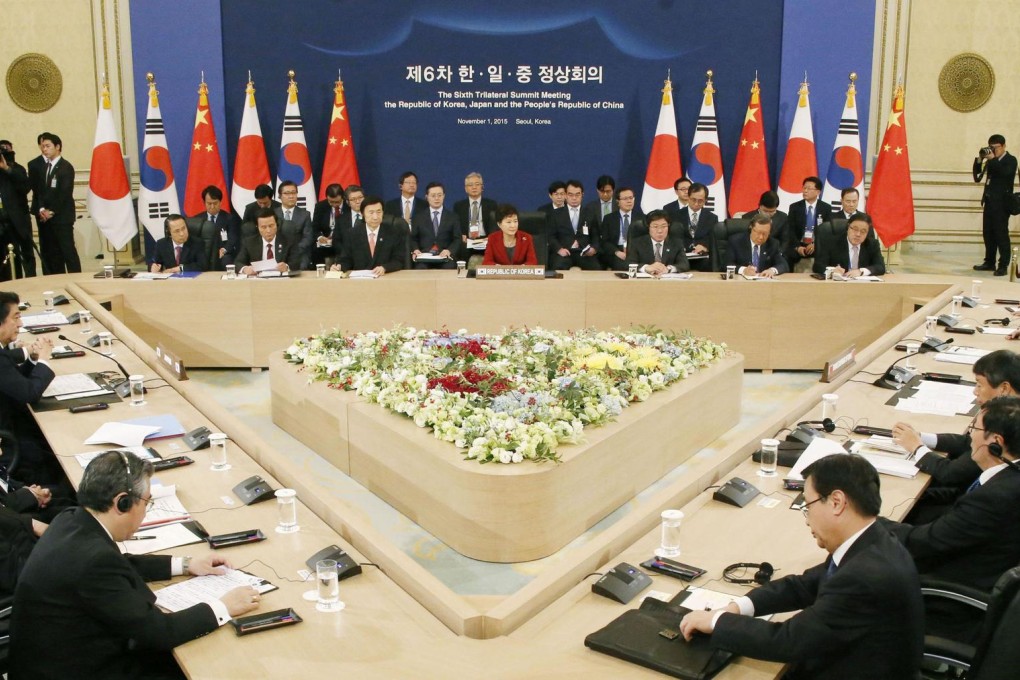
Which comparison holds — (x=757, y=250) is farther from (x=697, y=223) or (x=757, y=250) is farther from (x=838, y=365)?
(x=838, y=365)

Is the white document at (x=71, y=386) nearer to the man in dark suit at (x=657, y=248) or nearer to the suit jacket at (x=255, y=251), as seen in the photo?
the suit jacket at (x=255, y=251)

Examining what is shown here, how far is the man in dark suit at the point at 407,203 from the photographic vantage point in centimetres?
920

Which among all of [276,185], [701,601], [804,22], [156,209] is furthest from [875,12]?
[701,601]

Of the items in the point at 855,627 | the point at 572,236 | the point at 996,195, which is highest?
the point at 996,195

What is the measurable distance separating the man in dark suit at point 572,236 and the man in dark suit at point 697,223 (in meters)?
0.79

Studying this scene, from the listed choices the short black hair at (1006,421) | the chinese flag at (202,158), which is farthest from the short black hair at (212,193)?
the short black hair at (1006,421)

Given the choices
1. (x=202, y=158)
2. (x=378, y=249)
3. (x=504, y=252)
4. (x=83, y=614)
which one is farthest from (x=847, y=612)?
(x=202, y=158)

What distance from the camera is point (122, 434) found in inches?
175

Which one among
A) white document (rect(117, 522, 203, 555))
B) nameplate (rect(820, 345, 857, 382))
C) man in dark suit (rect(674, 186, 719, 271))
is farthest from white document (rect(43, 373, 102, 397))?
man in dark suit (rect(674, 186, 719, 271))

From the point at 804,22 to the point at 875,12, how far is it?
83 cm

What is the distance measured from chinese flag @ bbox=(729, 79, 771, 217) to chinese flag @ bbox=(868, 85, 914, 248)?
1076 millimetres

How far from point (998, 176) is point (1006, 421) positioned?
27.7 feet

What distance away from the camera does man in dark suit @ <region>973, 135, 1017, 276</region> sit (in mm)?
10633

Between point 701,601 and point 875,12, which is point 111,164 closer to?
point 875,12
